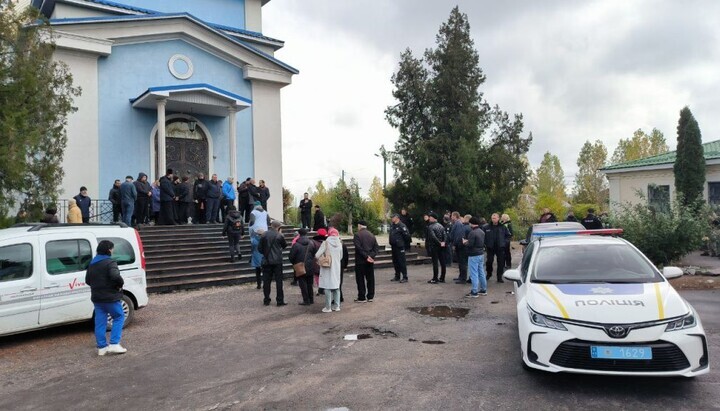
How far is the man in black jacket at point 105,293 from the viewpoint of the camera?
269 inches

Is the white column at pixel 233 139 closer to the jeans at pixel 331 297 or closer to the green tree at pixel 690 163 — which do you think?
the jeans at pixel 331 297

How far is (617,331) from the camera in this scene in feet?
15.7

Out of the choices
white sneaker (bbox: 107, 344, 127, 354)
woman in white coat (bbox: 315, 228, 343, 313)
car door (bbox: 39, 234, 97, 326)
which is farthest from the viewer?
woman in white coat (bbox: 315, 228, 343, 313)

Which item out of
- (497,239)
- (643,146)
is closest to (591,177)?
(643,146)

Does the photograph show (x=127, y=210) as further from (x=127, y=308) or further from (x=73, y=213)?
(x=127, y=308)

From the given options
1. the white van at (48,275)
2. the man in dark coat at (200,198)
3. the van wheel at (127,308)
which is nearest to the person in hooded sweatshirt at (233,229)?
the man in dark coat at (200,198)

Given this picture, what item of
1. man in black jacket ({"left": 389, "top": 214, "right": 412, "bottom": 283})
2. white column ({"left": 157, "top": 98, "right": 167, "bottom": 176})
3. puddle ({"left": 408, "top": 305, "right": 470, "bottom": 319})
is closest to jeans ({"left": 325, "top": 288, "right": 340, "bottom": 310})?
puddle ({"left": 408, "top": 305, "right": 470, "bottom": 319})

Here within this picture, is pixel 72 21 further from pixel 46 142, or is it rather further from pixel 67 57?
pixel 46 142

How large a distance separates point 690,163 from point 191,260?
19.7 metres

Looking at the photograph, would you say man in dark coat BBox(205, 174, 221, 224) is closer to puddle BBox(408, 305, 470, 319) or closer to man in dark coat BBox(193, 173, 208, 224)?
man in dark coat BBox(193, 173, 208, 224)

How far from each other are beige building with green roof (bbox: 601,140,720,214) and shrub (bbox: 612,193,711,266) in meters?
7.51

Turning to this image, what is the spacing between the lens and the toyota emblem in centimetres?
478

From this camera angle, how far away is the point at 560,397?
4918mm

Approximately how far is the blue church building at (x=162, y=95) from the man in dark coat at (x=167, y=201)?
8.44 feet
